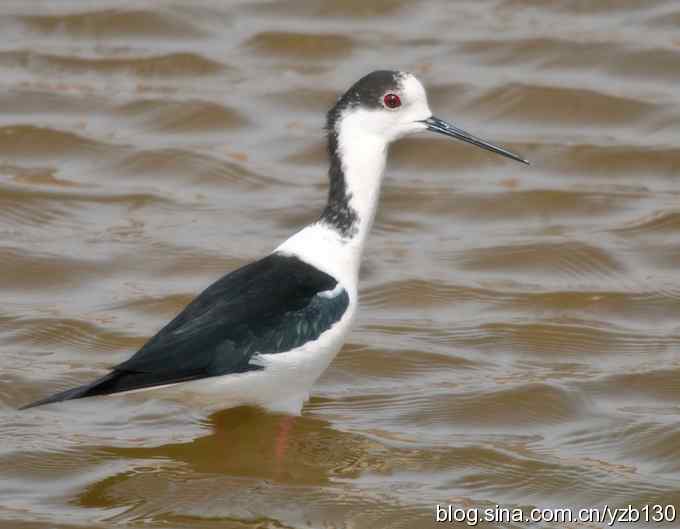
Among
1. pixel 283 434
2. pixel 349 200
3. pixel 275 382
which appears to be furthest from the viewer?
pixel 349 200

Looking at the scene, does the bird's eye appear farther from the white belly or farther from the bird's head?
the white belly

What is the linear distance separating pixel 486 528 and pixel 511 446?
31.2 inches

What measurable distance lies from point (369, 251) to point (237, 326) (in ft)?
7.83

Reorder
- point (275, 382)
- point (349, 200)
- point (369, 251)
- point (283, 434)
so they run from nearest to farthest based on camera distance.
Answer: point (275, 382) < point (283, 434) < point (349, 200) < point (369, 251)

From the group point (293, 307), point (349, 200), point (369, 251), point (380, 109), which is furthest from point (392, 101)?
point (369, 251)

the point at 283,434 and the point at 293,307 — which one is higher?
the point at 293,307

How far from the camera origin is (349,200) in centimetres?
708

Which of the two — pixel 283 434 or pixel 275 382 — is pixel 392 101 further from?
pixel 283 434

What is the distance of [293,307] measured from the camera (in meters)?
6.64

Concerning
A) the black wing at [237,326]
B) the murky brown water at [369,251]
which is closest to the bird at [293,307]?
the black wing at [237,326]

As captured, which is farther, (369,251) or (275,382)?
(369,251)

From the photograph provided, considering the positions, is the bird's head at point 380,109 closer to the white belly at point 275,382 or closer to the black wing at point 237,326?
the black wing at point 237,326

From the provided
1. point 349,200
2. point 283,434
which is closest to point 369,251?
point 349,200

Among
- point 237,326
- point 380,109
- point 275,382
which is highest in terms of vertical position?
point 380,109
